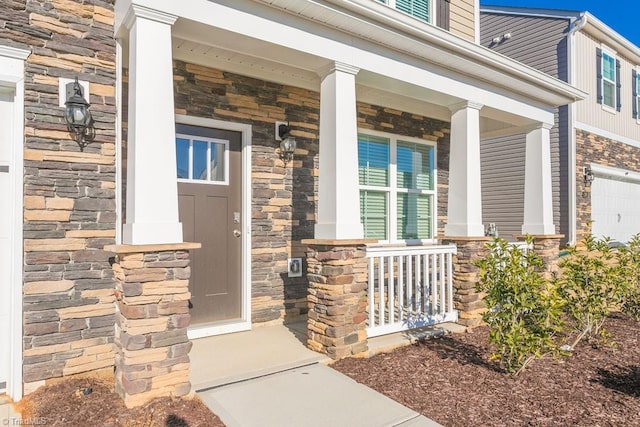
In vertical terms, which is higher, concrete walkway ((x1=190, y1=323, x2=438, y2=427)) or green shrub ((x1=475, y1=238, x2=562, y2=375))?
green shrub ((x1=475, y1=238, x2=562, y2=375))

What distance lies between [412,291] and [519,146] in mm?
5795

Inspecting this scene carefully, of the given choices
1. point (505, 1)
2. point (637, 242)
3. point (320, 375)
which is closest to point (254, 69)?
point (320, 375)

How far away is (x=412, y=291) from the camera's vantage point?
14.2ft

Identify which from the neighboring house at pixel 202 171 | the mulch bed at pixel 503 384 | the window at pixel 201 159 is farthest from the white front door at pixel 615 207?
the window at pixel 201 159

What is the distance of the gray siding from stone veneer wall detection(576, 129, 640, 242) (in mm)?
279

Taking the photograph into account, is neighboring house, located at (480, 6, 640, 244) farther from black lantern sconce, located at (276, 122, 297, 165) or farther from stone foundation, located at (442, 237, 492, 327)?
black lantern sconce, located at (276, 122, 297, 165)

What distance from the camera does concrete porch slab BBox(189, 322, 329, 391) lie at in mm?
3035

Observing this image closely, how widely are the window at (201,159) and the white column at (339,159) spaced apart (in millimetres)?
1249

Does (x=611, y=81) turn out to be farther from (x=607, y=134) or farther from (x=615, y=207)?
(x=615, y=207)

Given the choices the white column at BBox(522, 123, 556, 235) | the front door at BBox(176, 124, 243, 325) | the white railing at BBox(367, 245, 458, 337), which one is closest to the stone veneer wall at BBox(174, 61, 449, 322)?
the front door at BBox(176, 124, 243, 325)

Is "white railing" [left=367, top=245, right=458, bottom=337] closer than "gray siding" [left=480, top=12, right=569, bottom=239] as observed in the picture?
Yes

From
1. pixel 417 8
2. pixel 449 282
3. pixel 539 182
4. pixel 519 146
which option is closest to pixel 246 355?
pixel 449 282

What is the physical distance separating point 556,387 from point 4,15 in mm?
4736

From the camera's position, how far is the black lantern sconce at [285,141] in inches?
177
